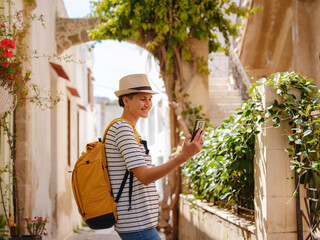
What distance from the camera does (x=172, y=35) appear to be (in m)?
7.43

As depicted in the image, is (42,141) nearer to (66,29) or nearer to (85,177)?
(66,29)

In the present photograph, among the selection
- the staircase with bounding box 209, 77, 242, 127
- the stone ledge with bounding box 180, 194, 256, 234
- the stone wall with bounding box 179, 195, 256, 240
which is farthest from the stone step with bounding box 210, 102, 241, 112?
the stone ledge with bounding box 180, 194, 256, 234

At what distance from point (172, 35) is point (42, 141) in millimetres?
2816

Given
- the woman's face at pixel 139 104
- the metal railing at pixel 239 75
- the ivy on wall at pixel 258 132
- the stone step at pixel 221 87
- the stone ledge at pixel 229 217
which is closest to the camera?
A: the woman's face at pixel 139 104

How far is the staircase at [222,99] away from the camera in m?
9.08

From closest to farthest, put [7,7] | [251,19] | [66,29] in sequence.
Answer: [7,7] → [66,29] → [251,19]

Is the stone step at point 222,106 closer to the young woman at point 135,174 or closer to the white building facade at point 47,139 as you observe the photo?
the white building facade at point 47,139

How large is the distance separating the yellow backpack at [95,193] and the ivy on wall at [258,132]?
5.22ft

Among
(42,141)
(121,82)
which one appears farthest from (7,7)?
(121,82)

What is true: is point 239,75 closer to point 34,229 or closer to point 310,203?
point 34,229

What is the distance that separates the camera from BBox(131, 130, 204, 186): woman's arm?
2.03 m

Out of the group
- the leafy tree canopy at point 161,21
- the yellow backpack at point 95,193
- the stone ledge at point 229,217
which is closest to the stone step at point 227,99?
the leafy tree canopy at point 161,21

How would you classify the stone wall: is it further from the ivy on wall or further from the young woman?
the young woman

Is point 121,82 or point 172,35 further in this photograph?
point 172,35
